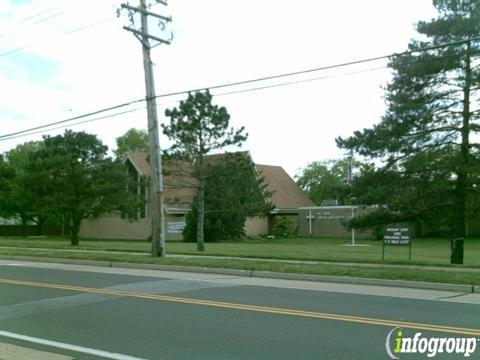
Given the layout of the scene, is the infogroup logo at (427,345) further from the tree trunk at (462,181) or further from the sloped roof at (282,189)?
the sloped roof at (282,189)

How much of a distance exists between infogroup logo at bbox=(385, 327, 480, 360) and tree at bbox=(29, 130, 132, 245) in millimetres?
31514

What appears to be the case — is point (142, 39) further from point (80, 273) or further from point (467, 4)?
point (467, 4)

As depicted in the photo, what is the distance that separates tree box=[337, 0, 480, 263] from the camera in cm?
2091

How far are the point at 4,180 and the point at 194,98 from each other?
3132cm

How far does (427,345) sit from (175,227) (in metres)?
42.9

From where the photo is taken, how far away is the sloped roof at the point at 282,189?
194 ft

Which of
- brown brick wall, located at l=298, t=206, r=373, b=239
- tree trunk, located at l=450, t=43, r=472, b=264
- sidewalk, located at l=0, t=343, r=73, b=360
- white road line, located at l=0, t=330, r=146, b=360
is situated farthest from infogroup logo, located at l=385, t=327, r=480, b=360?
brown brick wall, located at l=298, t=206, r=373, b=239

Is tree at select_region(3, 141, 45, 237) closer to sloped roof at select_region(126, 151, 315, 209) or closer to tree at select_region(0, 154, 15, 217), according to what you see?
tree at select_region(0, 154, 15, 217)

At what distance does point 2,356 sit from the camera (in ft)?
23.0

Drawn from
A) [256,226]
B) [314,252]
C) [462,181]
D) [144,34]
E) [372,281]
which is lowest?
[314,252]

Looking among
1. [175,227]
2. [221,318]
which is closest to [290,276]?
[221,318]

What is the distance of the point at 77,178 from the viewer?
124ft

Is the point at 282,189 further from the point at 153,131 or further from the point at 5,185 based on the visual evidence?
the point at 153,131

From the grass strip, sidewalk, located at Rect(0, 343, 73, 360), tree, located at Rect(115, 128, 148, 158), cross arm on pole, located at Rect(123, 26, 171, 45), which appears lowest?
the grass strip
